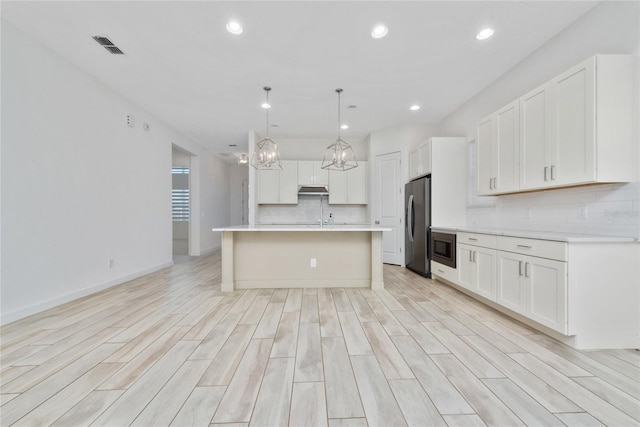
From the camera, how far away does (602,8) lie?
2.27 meters

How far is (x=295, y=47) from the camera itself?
2.84 m

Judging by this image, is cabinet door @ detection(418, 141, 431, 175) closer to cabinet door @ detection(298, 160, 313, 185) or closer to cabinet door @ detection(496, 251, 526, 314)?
cabinet door @ detection(496, 251, 526, 314)

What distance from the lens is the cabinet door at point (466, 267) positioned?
318 cm

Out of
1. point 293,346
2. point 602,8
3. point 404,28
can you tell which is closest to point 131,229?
point 293,346

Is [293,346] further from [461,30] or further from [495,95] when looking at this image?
[495,95]

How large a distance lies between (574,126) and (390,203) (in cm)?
337

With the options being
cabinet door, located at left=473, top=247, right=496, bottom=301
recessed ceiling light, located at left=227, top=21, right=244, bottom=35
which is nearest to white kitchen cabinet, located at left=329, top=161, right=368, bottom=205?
cabinet door, located at left=473, top=247, right=496, bottom=301

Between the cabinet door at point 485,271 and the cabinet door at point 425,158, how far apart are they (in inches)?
69.8

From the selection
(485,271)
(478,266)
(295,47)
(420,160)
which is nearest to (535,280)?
(485,271)

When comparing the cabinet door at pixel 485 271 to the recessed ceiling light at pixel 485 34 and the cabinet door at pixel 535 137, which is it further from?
the recessed ceiling light at pixel 485 34

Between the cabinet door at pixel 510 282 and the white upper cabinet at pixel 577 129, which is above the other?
the white upper cabinet at pixel 577 129

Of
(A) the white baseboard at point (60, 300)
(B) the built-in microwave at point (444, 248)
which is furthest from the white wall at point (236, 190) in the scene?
(B) the built-in microwave at point (444, 248)

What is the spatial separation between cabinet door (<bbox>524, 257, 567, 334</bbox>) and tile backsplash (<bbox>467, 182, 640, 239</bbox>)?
58 cm

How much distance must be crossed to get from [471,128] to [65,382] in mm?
5252
